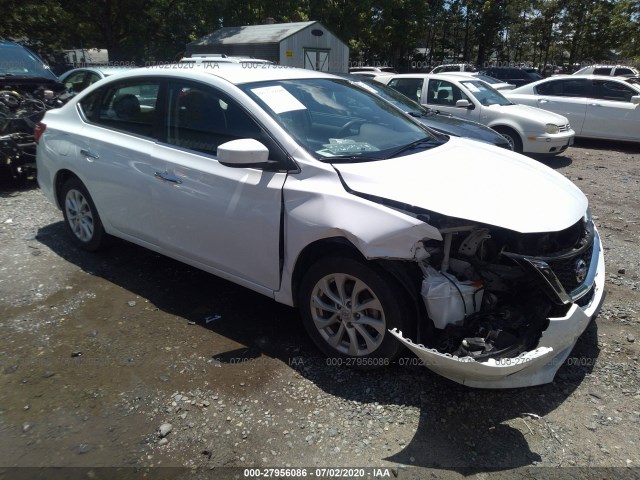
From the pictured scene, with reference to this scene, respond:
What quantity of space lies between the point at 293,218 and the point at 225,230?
1.98 ft

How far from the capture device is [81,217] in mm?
4738

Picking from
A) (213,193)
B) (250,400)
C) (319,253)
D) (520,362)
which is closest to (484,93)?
(213,193)

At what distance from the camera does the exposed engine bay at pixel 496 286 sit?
2.54 m

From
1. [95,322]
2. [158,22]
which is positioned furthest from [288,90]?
[158,22]

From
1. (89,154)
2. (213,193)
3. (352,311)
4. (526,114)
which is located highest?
(526,114)

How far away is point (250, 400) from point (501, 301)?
5.04 feet

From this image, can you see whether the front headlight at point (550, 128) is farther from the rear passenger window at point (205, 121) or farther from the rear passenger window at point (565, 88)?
the rear passenger window at point (205, 121)

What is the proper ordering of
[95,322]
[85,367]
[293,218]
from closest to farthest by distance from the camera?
[293,218], [85,367], [95,322]

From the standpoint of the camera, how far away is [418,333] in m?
2.77

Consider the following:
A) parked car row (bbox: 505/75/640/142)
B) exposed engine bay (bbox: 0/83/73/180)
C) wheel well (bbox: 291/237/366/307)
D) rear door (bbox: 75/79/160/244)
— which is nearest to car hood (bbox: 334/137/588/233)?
wheel well (bbox: 291/237/366/307)

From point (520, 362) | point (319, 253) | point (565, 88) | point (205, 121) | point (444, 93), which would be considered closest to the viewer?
point (520, 362)

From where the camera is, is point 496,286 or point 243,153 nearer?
point 496,286

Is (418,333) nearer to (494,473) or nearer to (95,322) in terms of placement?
(494,473)

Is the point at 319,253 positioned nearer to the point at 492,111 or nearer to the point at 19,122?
the point at 19,122
